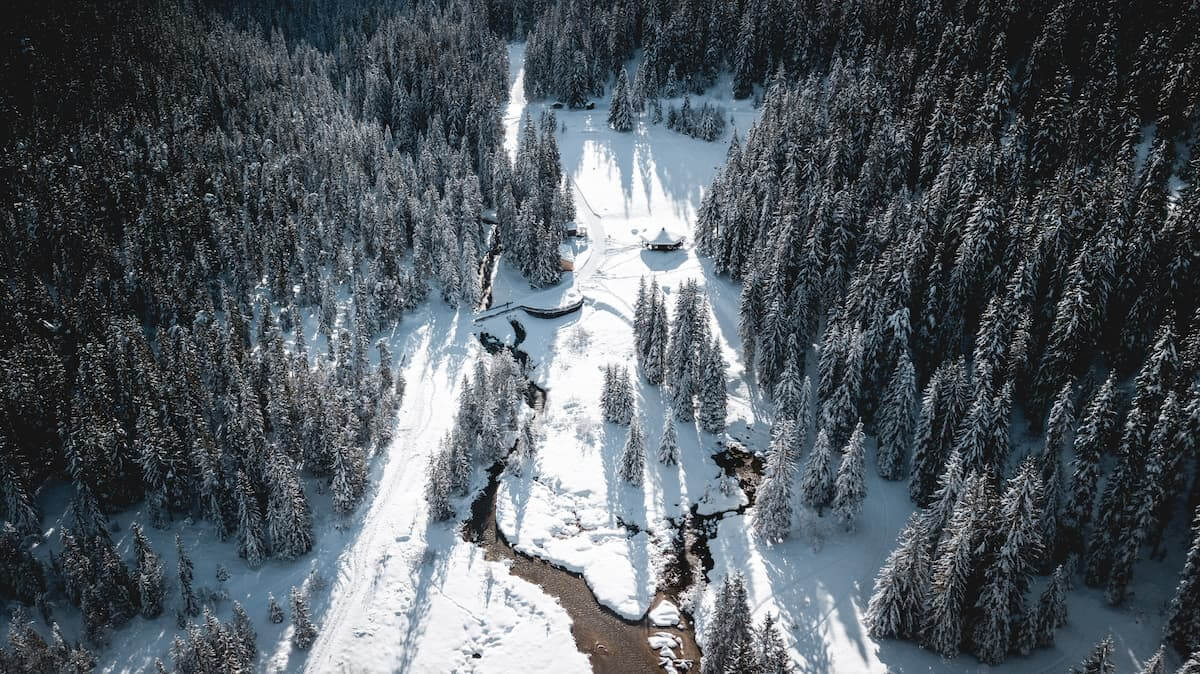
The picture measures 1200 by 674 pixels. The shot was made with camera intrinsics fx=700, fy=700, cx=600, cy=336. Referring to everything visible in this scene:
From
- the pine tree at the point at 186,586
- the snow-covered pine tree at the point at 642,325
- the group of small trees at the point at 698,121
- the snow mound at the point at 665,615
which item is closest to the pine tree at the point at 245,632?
the pine tree at the point at 186,586

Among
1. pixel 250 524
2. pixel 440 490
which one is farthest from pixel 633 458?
pixel 250 524

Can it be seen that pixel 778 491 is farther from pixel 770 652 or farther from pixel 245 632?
pixel 245 632

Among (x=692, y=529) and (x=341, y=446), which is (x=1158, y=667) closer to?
(x=692, y=529)

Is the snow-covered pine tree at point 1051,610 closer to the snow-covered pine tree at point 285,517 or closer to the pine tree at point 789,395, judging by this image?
the pine tree at point 789,395

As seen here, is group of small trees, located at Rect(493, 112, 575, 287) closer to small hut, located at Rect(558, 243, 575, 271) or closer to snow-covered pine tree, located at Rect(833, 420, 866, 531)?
small hut, located at Rect(558, 243, 575, 271)

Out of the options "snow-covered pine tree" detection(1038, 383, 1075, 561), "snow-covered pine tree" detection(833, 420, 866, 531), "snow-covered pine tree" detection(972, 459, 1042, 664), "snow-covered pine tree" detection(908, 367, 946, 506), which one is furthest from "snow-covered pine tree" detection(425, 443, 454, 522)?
"snow-covered pine tree" detection(1038, 383, 1075, 561)
